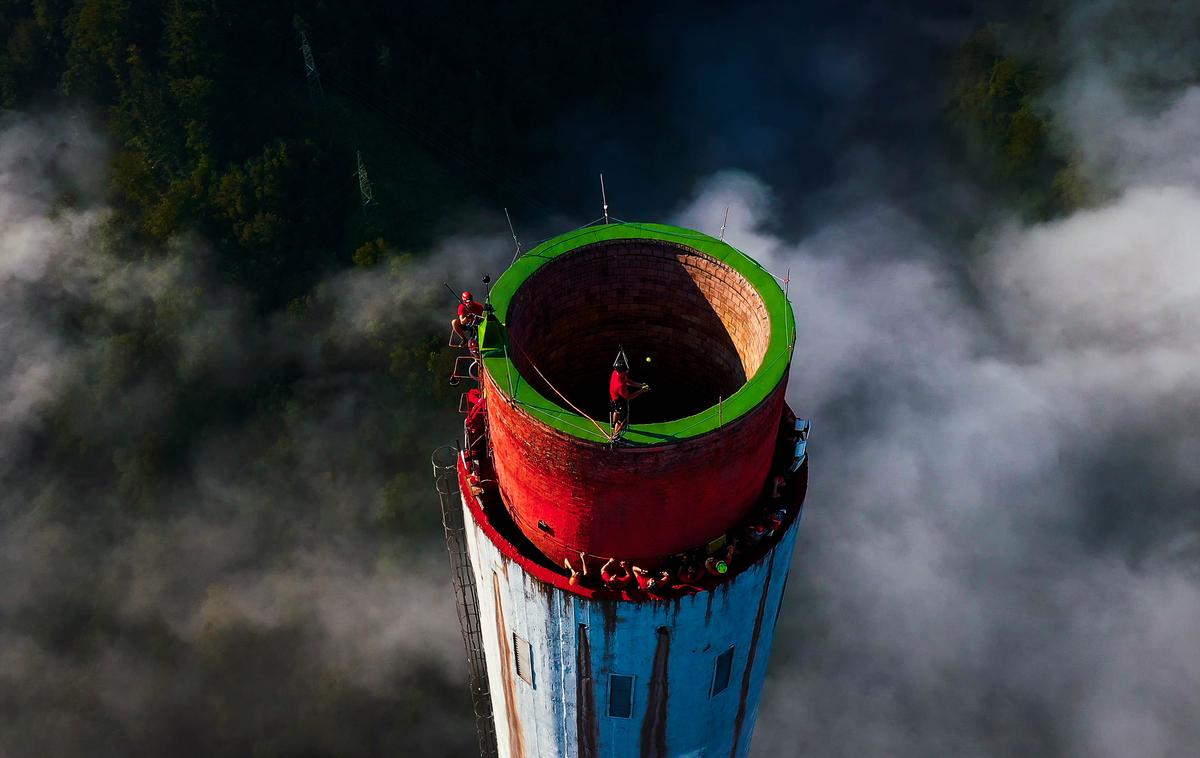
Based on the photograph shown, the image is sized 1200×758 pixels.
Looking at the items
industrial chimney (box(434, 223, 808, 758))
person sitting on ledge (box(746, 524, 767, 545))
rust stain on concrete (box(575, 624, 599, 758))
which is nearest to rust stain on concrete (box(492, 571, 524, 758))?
industrial chimney (box(434, 223, 808, 758))

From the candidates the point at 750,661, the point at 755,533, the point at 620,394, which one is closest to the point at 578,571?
the point at 755,533

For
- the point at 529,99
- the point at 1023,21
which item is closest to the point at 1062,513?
the point at 1023,21

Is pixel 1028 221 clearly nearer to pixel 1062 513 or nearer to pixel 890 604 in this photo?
pixel 1062 513

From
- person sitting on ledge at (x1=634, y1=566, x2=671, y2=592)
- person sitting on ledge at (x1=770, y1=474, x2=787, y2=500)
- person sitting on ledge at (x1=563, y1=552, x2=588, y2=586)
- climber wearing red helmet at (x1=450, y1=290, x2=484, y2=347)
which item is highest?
climber wearing red helmet at (x1=450, y1=290, x2=484, y2=347)

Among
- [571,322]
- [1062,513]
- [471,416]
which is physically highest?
[1062,513]

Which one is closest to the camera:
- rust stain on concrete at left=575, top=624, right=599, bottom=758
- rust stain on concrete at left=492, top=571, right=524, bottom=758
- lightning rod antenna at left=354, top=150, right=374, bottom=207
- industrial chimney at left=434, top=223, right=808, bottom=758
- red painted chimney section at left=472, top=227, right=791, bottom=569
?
red painted chimney section at left=472, top=227, right=791, bottom=569

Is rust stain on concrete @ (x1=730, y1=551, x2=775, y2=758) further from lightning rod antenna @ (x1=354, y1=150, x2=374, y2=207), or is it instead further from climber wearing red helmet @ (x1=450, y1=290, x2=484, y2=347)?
lightning rod antenna @ (x1=354, y1=150, x2=374, y2=207)

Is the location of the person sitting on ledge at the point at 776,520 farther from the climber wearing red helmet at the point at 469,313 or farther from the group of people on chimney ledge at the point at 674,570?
the climber wearing red helmet at the point at 469,313

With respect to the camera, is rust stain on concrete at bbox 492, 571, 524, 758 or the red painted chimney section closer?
the red painted chimney section
